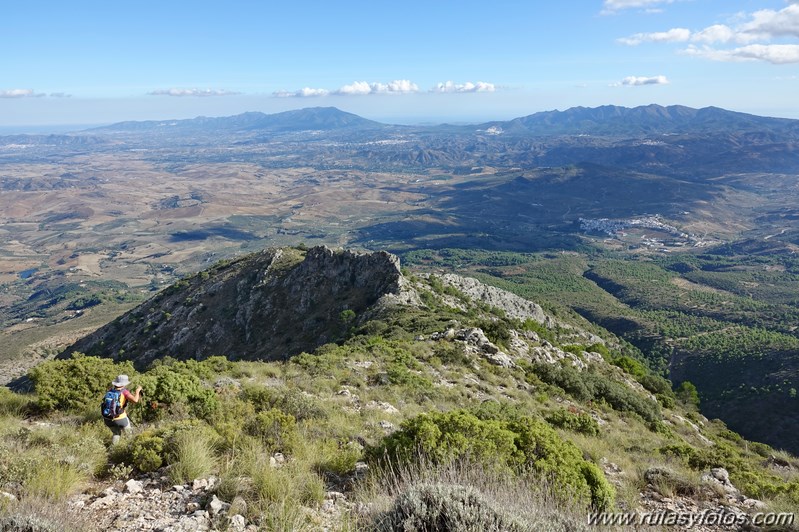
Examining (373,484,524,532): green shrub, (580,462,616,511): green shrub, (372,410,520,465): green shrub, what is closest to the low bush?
(580,462,616,511): green shrub

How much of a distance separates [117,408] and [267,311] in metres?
40.0

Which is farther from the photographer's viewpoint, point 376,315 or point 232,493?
point 376,315

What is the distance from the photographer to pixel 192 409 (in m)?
12.6

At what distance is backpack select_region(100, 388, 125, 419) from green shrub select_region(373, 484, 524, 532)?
753cm

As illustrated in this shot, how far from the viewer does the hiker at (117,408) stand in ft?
34.1

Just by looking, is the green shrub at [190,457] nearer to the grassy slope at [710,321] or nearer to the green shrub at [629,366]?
the green shrub at [629,366]

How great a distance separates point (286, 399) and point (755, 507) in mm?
12557

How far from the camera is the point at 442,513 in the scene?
6324mm

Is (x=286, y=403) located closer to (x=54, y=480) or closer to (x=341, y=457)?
(x=341, y=457)

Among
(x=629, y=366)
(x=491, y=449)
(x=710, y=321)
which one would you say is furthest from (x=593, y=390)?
(x=710, y=321)

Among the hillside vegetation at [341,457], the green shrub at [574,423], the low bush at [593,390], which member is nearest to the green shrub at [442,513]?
the hillside vegetation at [341,457]

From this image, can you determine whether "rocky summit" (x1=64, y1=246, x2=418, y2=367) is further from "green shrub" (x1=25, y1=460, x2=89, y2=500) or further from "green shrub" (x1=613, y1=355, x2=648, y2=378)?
"green shrub" (x1=25, y1=460, x2=89, y2=500)

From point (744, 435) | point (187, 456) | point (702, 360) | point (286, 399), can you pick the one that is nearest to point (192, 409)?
point (286, 399)

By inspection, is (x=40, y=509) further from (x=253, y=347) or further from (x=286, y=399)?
(x=253, y=347)
